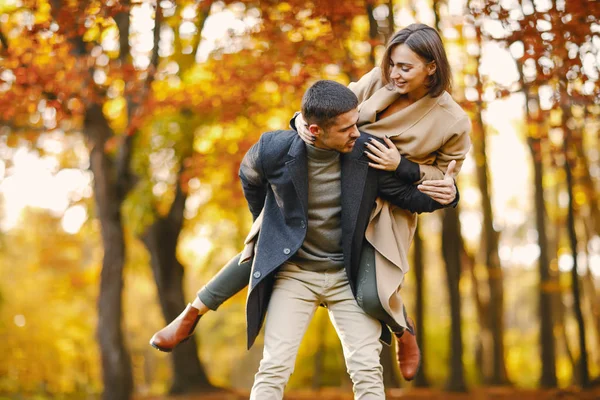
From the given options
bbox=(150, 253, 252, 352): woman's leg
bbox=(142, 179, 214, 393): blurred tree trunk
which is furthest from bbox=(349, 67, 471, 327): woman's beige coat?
bbox=(142, 179, 214, 393): blurred tree trunk

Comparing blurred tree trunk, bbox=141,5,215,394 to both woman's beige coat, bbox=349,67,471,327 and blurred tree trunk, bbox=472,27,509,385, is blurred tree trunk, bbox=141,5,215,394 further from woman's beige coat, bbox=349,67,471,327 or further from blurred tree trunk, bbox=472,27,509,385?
woman's beige coat, bbox=349,67,471,327

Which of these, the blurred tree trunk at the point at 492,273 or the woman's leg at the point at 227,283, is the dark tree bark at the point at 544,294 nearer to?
the blurred tree trunk at the point at 492,273

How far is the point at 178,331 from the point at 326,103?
5.53 ft

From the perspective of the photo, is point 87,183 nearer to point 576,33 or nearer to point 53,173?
point 53,173

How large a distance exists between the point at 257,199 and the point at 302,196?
1.37ft

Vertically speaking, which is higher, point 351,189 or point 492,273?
point 351,189

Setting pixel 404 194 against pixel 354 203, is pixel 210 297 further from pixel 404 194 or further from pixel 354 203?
pixel 404 194

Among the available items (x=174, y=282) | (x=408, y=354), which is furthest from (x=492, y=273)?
(x=408, y=354)

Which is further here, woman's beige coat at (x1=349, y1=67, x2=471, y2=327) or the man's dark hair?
woman's beige coat at (x1=349, y1=67, x2=471, y2=327)

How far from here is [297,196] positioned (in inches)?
145

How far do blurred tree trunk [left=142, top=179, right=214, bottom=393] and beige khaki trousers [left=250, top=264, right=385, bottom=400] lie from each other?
889 cm

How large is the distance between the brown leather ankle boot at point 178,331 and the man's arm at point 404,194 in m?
1.34

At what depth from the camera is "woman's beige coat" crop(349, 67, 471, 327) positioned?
12.4 feet

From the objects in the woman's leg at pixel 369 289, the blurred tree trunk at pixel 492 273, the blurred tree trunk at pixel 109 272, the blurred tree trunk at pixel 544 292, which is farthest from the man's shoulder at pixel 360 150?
the blurred tree trunk at pixel 492 273
